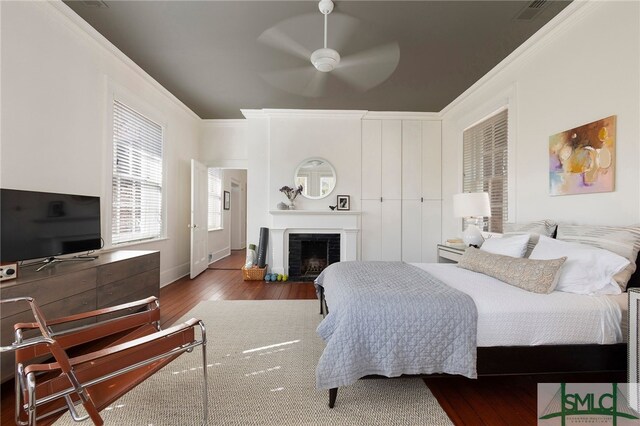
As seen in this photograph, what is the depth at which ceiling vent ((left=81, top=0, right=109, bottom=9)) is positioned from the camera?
2.23m

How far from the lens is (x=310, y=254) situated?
15.5 ft

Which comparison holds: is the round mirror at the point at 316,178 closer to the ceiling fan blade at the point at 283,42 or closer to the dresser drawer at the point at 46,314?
the ceiling fan blade at the point at 283,42

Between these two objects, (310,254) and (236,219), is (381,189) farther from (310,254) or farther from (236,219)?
(236,219)

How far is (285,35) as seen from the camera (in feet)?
8.51

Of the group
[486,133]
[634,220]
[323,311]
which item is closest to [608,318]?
[634,220]

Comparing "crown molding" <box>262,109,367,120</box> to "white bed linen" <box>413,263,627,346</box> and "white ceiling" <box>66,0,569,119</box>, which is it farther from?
"white bed linen" <box>413,263,627,346</box>

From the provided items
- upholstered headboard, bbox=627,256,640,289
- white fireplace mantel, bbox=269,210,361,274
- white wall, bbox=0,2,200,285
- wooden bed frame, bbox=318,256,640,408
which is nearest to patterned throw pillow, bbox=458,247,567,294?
wooden bed frame, bbox=318,256,640,408

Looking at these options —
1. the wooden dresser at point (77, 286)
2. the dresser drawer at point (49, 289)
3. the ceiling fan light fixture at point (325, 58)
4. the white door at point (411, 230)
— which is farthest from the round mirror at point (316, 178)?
the dresser drawer at point (49, 289)

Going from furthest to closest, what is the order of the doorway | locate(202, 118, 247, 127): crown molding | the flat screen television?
the doorway
locate(202, 118, 247, 127): crown molding
the flat screen television

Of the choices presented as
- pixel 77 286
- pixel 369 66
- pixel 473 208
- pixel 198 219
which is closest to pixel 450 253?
pixel 473 208

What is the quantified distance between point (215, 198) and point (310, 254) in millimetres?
3038

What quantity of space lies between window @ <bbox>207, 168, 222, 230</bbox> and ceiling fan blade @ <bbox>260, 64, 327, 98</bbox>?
10.5 ft

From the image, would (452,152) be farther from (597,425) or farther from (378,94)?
(597,425)

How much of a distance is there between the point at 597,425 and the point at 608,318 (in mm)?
563
